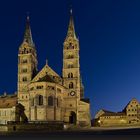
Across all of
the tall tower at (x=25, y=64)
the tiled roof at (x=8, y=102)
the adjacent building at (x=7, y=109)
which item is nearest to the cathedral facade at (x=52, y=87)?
the tall tower at (x=25, y=64)

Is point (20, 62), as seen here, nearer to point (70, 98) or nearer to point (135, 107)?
point (70, 98)

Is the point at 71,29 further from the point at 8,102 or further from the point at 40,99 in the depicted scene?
the point at 8,102

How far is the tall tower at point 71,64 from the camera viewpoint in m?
108

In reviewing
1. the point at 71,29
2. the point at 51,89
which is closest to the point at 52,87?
the point at 51,89

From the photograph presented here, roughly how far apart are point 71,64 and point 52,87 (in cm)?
1441

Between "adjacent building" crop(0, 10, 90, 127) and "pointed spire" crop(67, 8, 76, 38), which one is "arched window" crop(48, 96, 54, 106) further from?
"pointed spire" crop(67, 8, 76, 38)

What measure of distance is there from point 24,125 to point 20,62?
46942 mm

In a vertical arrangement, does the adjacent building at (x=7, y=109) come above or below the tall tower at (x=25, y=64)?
below

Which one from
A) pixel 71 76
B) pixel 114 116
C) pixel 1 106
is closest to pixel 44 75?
pixel 71 76

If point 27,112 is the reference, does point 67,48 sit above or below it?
above

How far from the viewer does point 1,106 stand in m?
108

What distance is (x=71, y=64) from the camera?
10931 cm

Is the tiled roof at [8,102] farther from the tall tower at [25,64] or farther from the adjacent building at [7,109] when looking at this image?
the tall tower at [25,64]

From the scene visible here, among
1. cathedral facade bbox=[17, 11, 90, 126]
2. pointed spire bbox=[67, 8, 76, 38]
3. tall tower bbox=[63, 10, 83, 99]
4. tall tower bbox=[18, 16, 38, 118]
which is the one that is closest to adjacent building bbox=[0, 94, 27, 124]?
cathedral facade bbox=[17, 11, 90, 126]
